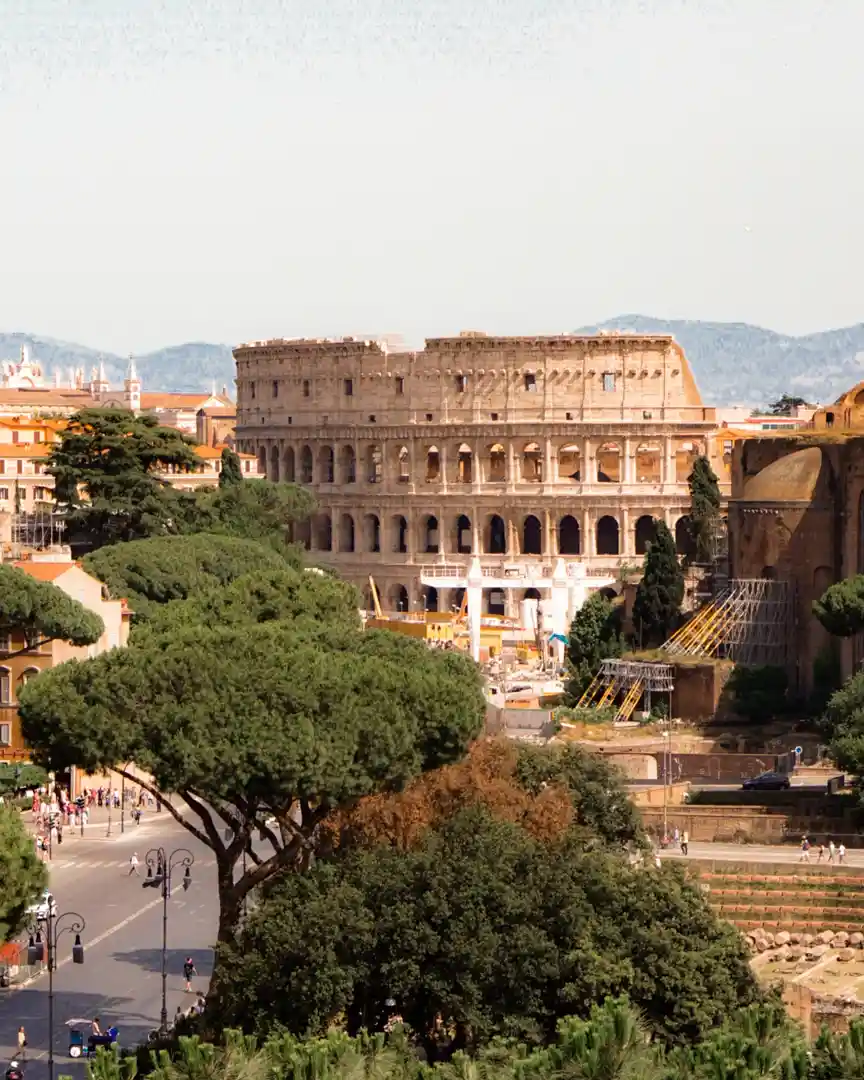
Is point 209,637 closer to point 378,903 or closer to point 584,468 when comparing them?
point 378,903

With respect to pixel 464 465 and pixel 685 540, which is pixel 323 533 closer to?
pixel 464 465

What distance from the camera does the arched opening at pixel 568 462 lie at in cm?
13025

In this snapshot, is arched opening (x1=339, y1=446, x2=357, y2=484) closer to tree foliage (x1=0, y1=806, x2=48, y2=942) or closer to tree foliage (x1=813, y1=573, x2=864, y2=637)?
tree foliage (x1=813, y1=573, x2=864, y2=637)

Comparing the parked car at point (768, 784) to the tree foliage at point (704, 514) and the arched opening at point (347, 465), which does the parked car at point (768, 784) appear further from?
the arched opening at point (347, 465)

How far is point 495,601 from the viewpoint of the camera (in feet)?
407

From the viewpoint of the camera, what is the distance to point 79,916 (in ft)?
178

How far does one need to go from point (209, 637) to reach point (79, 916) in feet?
29.5

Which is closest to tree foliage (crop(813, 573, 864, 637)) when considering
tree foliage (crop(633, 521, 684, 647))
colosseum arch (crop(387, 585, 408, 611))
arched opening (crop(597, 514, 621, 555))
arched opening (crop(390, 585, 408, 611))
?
tree foliage (crop(633, 521, 684, 647))

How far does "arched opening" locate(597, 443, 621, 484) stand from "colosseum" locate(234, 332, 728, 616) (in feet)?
0.25

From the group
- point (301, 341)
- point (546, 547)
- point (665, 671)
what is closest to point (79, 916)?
point (665, 671)

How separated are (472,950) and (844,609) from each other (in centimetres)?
3530

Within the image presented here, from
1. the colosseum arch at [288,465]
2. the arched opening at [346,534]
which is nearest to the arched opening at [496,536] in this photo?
the arched opening at [346,534]

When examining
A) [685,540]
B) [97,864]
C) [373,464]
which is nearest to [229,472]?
[685,540]

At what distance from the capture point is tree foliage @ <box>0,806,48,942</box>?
1683 inches
